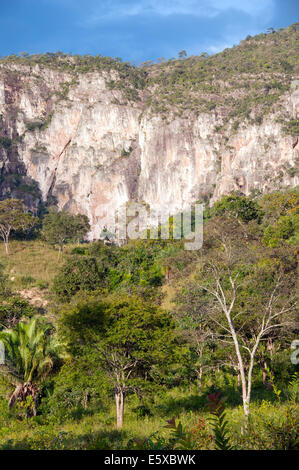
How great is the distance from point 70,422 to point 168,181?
77.0m

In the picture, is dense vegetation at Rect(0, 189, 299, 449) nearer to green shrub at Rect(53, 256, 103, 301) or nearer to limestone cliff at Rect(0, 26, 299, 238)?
green shrub at Rect(53, 256, 103, 301)

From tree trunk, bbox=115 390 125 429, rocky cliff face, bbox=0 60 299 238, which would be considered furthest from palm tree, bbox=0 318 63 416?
rocky cliff face, bbox=0 60 299 238

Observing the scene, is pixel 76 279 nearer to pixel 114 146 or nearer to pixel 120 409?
pixel 120 409

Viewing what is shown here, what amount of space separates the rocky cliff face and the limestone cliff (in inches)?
9.6

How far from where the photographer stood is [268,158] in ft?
245

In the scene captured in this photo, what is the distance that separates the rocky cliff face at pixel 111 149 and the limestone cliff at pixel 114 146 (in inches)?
9.6

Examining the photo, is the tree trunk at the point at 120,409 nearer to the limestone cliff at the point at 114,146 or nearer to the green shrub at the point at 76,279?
the green shrub at the point at 76,279

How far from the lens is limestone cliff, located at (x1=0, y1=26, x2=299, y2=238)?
252ft

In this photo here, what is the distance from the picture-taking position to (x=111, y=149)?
9606cm

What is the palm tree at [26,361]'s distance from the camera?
13.8 metres

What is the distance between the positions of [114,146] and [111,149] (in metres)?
1.11

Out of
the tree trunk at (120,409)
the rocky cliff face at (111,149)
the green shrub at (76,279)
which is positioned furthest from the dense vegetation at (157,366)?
the rocky cliff face at (111,149)

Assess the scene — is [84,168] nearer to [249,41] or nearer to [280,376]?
[249,41]
